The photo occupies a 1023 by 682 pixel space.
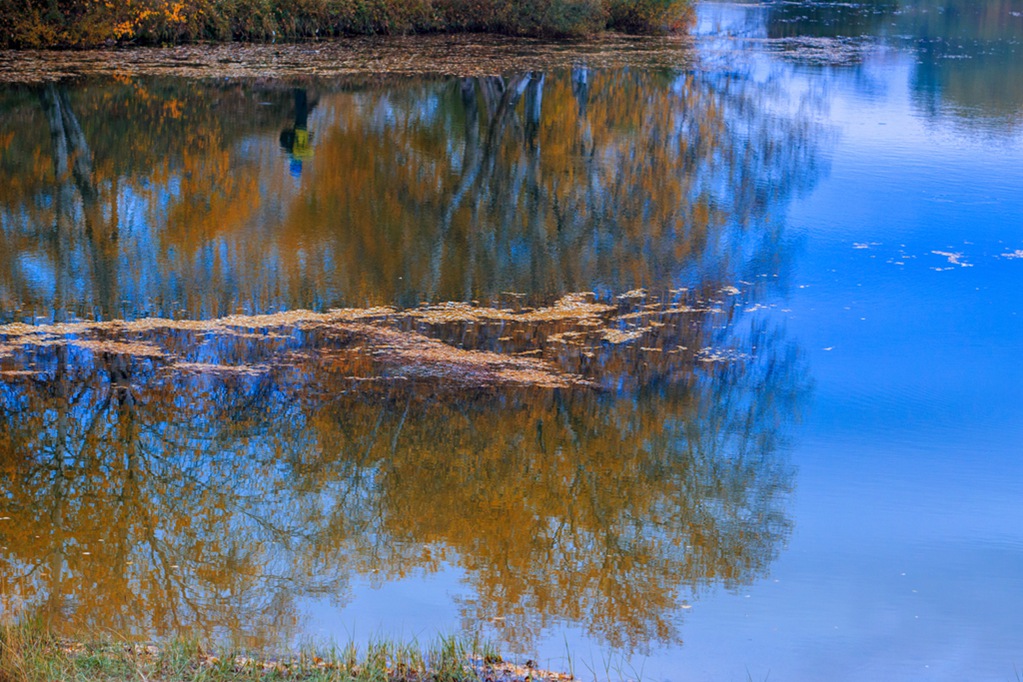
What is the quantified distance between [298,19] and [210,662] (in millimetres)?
19962

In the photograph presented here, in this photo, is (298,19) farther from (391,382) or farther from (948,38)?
(391,382)

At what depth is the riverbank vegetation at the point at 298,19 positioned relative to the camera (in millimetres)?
20109

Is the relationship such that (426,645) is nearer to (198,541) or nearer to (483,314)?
(198,541)

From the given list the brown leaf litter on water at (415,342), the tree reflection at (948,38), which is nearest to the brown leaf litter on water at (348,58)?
the tree reflection at (948,38)

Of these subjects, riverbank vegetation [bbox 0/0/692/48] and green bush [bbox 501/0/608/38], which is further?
green bush [bbox 501/0/608/38]

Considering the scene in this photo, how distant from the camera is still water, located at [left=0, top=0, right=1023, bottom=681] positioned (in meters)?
4.89

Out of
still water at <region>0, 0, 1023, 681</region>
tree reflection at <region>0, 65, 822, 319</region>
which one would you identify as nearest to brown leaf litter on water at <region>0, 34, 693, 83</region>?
tree reflection at <region>0, 65, 822, 319</region>

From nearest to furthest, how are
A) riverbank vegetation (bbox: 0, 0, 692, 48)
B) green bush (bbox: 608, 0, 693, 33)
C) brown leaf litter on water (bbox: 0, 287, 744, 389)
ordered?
1. brown leaf litter on water (bbox: 0, 287, 744, 389)
2. riverbank vegetation (bbox: 0, 0, 692, 48)
3. green bush (bbox: 608, 0, 693, 33)

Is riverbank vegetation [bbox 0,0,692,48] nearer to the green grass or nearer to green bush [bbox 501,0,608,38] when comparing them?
green bush [bbox 501,0,608,38]

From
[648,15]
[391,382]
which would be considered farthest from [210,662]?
[648,15]

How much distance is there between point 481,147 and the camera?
13641 mm

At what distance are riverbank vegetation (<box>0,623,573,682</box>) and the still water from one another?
0.27 metres

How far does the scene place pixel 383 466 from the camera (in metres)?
6.12

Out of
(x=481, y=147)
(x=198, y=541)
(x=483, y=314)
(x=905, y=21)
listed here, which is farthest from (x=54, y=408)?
(x=905, y=21)
